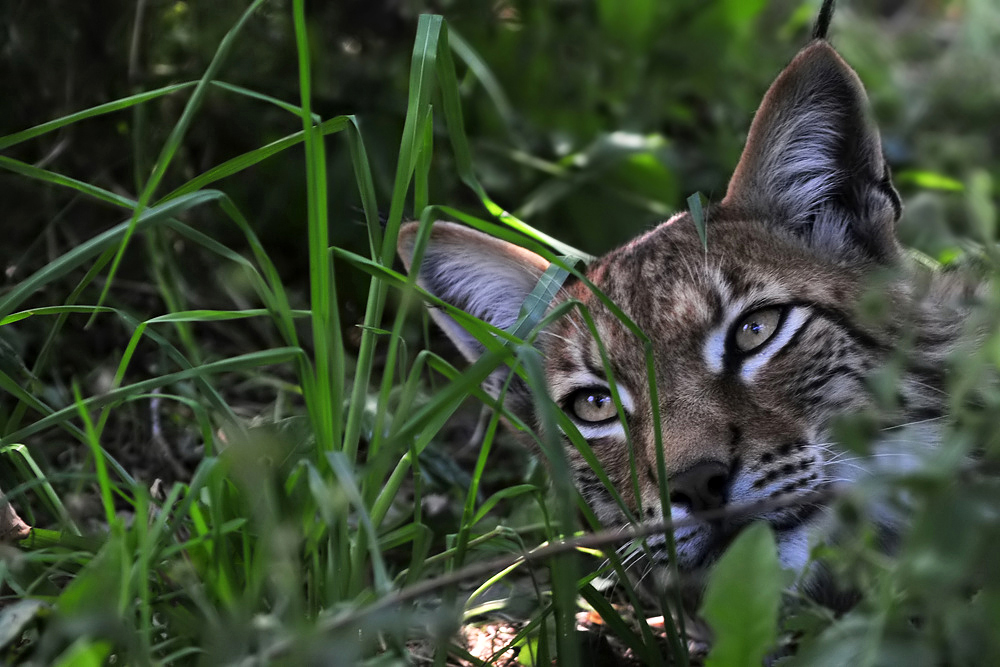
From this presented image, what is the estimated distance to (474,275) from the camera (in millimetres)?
3117

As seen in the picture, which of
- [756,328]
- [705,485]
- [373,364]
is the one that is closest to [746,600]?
[705,485]

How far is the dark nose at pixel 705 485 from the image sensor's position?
224 cm

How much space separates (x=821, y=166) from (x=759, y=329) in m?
0.59

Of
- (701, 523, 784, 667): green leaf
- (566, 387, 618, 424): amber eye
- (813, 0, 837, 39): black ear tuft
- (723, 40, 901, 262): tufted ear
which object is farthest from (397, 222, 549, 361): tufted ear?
(701, 523, 784, 667): green leaf

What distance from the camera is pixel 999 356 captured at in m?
1.43

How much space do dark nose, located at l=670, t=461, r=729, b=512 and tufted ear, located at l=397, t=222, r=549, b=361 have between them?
0.85 meters

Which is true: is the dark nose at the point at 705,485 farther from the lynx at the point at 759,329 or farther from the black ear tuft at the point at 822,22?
the black ear tuft at the point at 822,22

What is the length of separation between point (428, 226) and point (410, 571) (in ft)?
2.27

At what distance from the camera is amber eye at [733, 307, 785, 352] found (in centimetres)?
262

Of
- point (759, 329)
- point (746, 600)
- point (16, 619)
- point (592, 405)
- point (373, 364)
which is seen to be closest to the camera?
point (746, 600)

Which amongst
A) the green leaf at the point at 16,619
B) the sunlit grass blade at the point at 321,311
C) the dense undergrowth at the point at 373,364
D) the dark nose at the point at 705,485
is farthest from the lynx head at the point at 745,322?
the green leaf at the point at 16,619

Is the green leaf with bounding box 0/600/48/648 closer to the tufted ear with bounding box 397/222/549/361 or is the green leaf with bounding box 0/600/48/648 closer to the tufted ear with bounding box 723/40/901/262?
the tufted ear with bounding box 397/222/549/361

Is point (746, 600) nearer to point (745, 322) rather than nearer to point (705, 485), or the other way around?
point (705, 485)

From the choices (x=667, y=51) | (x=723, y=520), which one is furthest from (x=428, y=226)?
(x=667, y=51)
